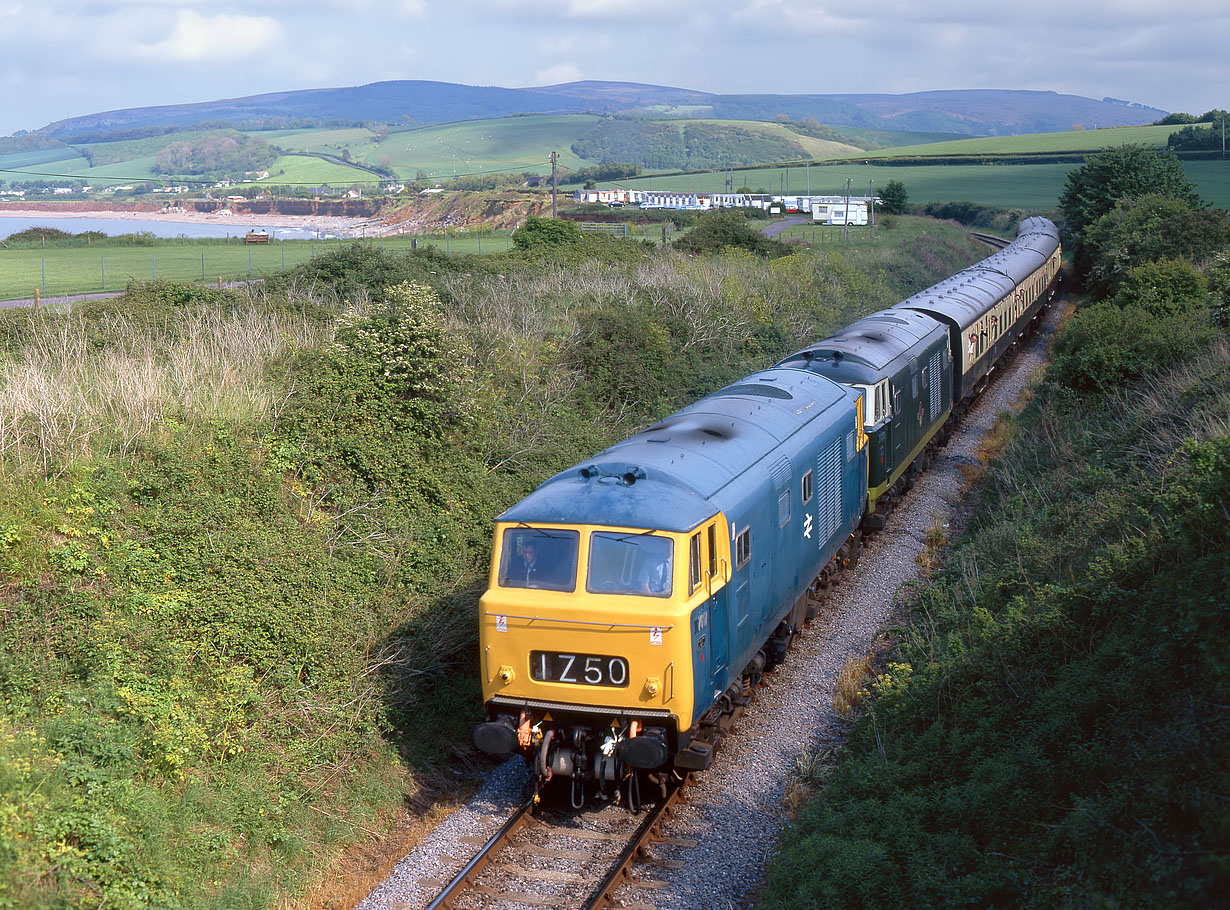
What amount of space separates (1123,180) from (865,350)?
156 feet

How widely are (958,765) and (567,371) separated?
1429 centimetres

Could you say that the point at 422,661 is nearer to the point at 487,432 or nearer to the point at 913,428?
the point at 487,432

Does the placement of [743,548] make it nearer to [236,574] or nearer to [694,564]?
[694,564]

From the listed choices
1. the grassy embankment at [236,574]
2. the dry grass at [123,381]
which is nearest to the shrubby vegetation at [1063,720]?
the grassy embankment at [236,574]

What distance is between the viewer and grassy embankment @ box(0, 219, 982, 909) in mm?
8977

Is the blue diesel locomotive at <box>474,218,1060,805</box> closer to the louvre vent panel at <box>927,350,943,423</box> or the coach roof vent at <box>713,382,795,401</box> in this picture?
the coach roof vent at <box>713,382,795,401</box>

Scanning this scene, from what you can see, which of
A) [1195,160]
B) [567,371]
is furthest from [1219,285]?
[1195,160]

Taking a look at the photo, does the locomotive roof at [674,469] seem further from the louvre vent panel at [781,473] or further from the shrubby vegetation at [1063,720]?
the shrubby vegetation at [1063,720]

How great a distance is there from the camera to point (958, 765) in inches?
373

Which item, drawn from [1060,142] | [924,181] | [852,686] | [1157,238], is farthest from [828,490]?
[1060,142]

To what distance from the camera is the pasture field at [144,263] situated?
34438 millimetres

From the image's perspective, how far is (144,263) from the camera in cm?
4456

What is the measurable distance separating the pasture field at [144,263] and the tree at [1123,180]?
34513mm

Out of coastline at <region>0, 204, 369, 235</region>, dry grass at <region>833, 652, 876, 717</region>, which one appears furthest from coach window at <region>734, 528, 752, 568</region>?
coastline at <region>0, 204, 369, 235</region>
